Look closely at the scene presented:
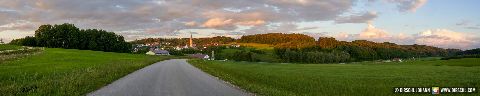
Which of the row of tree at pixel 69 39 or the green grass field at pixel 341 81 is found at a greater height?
the row of tree at pixel 69 39

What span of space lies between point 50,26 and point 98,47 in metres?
18.4

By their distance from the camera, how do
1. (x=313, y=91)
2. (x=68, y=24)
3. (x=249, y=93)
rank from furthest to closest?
1. (x=68, y=24)
2. (x=313, y=91)
3. (x=249, y=93)

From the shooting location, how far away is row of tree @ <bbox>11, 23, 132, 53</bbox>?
169 metres

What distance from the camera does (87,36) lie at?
A: 184 m

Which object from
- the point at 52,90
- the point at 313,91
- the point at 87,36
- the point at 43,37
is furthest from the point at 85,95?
the point at 87,36

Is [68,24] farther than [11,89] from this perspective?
Yes

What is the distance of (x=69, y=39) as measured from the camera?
175 metres

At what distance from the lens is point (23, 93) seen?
19.6 meters

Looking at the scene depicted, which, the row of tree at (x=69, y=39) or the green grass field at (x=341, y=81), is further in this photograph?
the row of tree at (x=69, y=39)

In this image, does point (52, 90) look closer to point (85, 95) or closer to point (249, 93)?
point (85, 95)

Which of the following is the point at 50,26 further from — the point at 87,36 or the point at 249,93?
the point at 249,93

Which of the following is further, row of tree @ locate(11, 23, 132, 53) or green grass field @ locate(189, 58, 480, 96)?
row of tree @ locate(11, 23, 132, 53)

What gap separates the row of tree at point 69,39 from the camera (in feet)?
553

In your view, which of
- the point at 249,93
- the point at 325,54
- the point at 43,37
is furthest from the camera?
the point at 325,54
